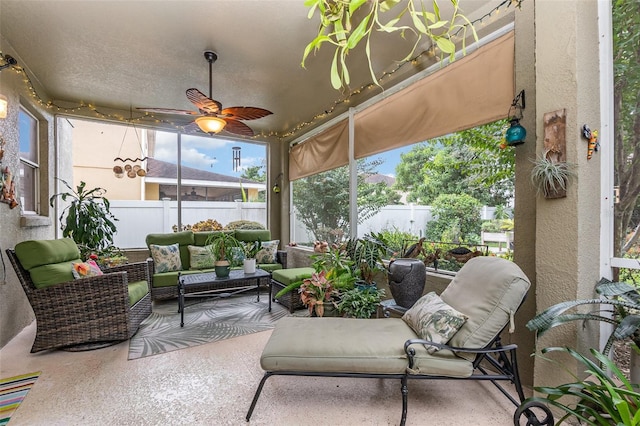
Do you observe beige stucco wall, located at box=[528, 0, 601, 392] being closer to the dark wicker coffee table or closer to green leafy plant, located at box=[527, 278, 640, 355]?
green leafy plant, located at box=[527, 278, 640, 355]

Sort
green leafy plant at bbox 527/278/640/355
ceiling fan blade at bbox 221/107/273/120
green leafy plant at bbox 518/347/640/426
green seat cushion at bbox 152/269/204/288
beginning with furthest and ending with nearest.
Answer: green seat cushion at bbox 152/269/204/288 < ceiling fan blade at bbox 221/107/273/120 < green leafy plant at bbox 527/278/640/355 < green leafy plant at bbox 518/347/640/426

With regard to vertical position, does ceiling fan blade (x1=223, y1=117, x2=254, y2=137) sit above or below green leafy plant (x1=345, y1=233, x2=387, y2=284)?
above

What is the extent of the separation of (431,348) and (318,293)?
1.14 m

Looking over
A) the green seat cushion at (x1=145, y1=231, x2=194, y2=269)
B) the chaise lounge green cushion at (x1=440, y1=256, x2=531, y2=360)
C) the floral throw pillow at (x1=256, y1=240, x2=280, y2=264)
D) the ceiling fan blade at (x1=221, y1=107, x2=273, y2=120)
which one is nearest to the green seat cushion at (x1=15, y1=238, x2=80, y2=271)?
the green seat cushion at (x1=145, y1=231, x2=194, y2=269)

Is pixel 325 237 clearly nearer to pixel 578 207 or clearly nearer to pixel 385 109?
pixel 385 109

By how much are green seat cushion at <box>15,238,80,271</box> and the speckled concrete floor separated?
782mm

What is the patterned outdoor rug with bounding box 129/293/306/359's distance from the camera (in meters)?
2.71

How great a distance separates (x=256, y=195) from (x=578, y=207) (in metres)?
4.92

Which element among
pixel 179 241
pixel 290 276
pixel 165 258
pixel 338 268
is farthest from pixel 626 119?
pixel 179 241

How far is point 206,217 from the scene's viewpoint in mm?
5273

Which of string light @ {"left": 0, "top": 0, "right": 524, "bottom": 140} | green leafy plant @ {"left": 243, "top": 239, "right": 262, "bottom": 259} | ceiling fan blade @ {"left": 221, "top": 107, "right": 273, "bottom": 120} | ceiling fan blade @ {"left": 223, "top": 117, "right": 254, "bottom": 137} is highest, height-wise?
string light @ {"left": 0, "top": 0, "right": 524, "bottom": 140}

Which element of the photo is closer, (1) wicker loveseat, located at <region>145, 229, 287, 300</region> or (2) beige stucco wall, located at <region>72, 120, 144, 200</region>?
(1) wicker loveseat, located at <region>145, 229, 287, 300</region>

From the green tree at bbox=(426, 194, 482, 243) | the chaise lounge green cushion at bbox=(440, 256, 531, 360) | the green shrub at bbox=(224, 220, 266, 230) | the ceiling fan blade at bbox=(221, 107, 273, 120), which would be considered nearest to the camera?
the chaise lounge green cushion at bbox=(440, 256, 531, 360)

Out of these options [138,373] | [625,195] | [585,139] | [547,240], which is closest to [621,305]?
[547,240]
